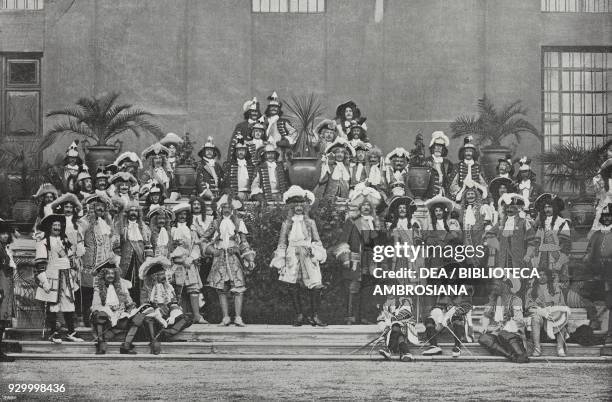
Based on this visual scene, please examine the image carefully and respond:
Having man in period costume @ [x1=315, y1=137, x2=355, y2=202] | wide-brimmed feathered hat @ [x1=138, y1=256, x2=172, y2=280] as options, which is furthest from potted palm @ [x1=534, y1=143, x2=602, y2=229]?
wide-brimmed feathered hat @ [x1=138, y1=256, x2=172, y2=280]

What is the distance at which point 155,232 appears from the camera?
15367 millimetres

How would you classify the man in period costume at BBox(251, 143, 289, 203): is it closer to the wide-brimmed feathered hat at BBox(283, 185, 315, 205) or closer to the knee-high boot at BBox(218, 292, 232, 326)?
the wide-brimmed feathered hat at BBox(283, 185, 315, 205)

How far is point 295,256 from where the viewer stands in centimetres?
1508

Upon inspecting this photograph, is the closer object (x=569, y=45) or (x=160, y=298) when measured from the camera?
(x=160, y=298)

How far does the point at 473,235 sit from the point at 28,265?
547cm

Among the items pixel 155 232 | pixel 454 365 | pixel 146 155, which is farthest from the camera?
pixel 146 155

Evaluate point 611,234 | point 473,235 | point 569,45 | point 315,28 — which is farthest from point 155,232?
point 569,45

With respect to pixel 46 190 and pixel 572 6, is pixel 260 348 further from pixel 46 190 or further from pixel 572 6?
pixel 572 6

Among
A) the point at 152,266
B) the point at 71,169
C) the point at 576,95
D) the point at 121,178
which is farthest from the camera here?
the point at 576,95

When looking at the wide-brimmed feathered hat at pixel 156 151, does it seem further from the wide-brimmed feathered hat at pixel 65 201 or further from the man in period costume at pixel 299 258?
the man in period costume at pixel 299 258

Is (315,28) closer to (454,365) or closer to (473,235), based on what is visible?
(473,235)

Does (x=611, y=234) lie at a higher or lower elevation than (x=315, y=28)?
lower

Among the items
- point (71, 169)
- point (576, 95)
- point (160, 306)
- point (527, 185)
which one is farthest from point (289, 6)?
point (160, 306)

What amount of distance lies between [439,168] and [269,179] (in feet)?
8.15
